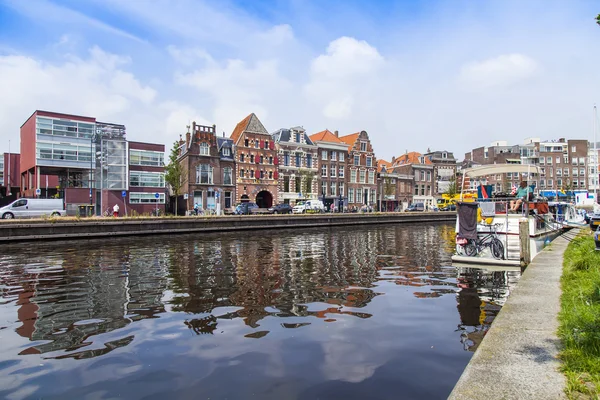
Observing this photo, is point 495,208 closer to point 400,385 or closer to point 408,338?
point 408,338

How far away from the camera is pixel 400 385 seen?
5621mm

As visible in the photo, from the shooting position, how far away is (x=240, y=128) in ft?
221

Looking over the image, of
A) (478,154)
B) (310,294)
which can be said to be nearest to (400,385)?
(310,294)

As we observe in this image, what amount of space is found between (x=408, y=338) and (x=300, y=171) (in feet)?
201

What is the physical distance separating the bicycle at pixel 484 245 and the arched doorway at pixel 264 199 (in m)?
50.6

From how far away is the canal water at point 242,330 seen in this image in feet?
18.7

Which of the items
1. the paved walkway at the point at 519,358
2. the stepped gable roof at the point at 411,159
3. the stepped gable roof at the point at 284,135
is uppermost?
the stepped gable roof at the point at 284,135

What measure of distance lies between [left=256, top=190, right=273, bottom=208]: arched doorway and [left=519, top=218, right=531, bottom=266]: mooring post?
52303mm

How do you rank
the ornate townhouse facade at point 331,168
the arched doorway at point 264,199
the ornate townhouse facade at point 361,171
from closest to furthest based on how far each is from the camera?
the arched doorway at point 264,199 → the ornate townhouse facade at point 331,168 → the ornate townhouse facade at point 361,171

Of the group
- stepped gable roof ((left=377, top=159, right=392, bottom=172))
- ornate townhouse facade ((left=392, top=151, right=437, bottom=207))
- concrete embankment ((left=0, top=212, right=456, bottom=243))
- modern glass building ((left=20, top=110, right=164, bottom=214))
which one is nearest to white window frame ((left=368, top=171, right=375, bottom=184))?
stepped gable roof ((left=377, top=159, right=392, bottom=172))

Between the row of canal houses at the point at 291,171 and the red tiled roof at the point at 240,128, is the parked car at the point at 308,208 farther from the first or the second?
the red tiled roof at the point at 240,128

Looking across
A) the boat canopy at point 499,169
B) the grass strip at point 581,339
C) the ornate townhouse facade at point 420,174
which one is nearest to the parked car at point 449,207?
the ornate townhouse facade at point 420,174

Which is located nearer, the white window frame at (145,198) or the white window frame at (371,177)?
the white window frame at (145,198)

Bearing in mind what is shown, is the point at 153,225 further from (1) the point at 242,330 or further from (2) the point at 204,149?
(1) the point at 242,330
